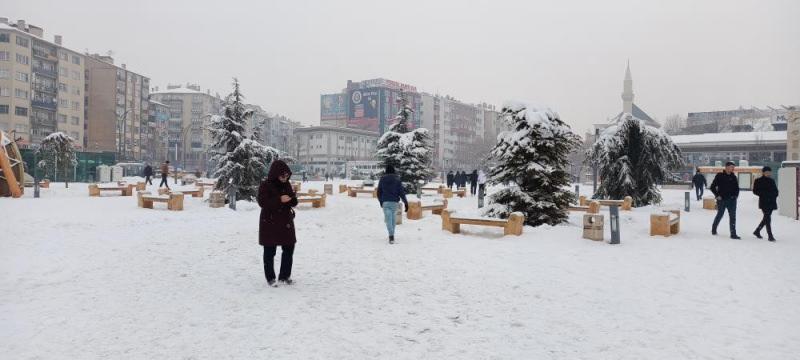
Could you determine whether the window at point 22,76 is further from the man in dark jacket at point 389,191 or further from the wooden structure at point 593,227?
the wooden structure at point 593,227

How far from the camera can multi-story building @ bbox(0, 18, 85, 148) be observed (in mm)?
65500

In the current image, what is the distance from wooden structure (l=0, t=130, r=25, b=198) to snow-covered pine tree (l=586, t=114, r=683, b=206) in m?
25.4

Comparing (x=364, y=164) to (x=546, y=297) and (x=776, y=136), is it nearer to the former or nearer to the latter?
(x=776, y=136)

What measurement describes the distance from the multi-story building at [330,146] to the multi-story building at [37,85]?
48005 millimetres

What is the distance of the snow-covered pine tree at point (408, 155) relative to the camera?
2945cm

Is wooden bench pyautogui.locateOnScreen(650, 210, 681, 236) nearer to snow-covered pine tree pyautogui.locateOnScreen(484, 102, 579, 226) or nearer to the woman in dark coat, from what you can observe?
snow-covered pine tree pyautogui.locateOnScreen(484, 102, 579, 226)

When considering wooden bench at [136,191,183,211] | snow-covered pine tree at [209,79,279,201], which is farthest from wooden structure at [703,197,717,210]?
wooden bench at [136,191,183,211]

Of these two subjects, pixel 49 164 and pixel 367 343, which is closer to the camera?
pixel 367 343

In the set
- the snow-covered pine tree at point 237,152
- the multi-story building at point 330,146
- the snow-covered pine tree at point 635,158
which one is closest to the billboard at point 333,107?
the multi-story building at point 330,146

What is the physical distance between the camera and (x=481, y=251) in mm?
10289

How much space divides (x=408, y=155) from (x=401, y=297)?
916 inches

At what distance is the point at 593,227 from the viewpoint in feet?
37.9

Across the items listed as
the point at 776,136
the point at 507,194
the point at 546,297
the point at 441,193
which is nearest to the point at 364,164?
the point at 776,136

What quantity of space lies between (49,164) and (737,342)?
41.5 metres
